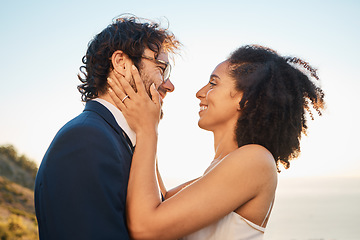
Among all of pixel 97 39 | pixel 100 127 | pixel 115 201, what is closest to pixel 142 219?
pixel 115 201

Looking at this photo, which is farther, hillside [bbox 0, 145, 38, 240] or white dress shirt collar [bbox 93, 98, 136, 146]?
hillside [bbox 0, 145, 38, 240]

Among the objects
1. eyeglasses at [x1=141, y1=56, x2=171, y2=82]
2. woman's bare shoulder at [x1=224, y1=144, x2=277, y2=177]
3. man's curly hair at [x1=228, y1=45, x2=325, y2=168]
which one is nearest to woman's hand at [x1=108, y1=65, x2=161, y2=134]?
eyeglasses at [x1=141, y1=56, x2=171, y2=82]

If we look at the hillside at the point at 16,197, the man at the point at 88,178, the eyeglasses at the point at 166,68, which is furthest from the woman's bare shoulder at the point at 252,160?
the hillside at the point at 16,197

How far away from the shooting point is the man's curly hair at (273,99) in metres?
2.50

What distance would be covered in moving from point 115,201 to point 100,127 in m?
0.43

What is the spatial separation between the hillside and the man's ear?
1389cm

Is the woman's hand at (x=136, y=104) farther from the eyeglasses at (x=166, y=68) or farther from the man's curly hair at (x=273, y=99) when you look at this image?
the man's curly hair at (x=273, y=99)

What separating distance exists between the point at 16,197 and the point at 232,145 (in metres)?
19.6

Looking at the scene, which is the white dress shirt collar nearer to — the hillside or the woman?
the woman

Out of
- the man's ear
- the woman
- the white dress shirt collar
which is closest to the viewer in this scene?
the woman

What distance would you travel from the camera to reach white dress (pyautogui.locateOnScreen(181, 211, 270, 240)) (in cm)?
232

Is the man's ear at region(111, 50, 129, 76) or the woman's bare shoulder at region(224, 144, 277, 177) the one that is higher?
the man's ear at region(111, 50, 129, 76)

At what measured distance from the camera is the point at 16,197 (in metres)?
19.7

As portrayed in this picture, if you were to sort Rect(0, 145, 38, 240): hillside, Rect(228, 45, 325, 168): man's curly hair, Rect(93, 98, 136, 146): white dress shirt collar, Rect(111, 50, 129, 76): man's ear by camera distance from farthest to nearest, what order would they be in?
Rect(0, 145, 38, 240): hillside, Rect(111, 50, 129, 76): man's ear, Rect(228, 45, 325, 168): man's curly hair, Rect(93, 98, 136, 146): white dress shirt collar
